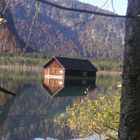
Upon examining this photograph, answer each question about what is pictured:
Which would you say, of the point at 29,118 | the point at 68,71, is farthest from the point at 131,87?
the point at 68,71

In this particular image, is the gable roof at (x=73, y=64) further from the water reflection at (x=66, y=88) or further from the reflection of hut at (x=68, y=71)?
the water reflection at (x=66, y=88)

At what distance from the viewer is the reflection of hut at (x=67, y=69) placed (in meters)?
68.2

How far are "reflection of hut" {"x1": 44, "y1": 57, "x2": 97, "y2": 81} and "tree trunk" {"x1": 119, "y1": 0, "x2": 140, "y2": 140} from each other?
63.5 meters

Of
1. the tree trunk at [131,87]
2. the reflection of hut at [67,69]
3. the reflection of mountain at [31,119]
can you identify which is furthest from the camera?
the reflection of hut at [67,69]

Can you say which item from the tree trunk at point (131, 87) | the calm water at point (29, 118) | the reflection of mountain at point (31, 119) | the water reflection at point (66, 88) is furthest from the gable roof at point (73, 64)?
the tree trunk at point (131, 87)

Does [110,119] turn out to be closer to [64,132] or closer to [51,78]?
[64,132]

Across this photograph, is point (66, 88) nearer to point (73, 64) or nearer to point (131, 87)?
point (73, 64)

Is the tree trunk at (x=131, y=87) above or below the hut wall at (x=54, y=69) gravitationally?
above

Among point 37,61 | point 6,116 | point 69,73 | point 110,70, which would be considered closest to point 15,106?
point 6,116

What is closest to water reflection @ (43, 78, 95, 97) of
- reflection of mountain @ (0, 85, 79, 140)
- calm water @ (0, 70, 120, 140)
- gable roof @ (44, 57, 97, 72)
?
gable roof @ (44, 57, 97, 72)

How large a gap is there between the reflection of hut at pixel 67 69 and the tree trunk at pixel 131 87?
63469 millimetres

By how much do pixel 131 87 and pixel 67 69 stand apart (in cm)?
6419

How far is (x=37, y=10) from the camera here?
3443mm

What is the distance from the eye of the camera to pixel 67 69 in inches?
2672
